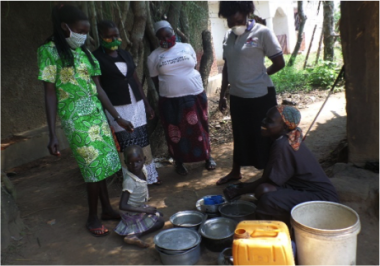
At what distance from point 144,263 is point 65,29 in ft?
6.07

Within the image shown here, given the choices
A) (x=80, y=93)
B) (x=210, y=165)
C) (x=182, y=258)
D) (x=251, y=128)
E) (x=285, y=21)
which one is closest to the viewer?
(x=182, y=258)

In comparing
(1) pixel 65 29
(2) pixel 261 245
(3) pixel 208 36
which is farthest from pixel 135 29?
(2) pixel 261 245

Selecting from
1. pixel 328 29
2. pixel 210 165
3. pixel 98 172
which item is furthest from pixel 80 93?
pixel 328 29

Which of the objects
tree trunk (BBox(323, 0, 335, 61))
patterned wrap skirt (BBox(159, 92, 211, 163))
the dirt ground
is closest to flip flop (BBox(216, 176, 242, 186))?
the dirt ground

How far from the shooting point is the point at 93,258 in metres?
2.76

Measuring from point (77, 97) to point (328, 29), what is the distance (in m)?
8.53

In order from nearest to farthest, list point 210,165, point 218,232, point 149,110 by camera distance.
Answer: point 218,232 → point 149,110 → point 210,165

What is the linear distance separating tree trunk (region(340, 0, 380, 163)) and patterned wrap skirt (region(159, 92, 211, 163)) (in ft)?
5.03

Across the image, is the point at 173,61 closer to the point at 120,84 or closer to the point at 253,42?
the point at 120,84

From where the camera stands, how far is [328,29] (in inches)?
379

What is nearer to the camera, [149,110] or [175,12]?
[149,110]

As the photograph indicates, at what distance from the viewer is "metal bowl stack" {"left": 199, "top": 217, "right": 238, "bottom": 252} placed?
2.61 metres

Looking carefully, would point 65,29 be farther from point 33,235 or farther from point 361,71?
point 361,71

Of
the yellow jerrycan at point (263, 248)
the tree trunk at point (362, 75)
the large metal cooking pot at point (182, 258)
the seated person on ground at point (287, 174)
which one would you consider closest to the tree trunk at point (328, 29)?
the tree trunk at point (362, 75)
